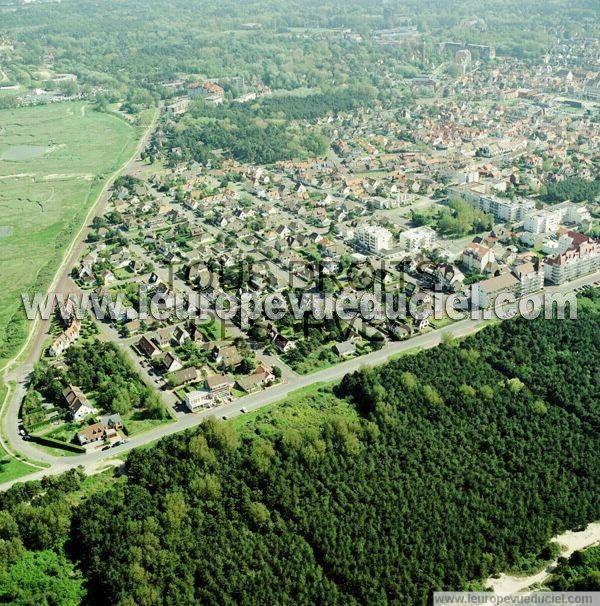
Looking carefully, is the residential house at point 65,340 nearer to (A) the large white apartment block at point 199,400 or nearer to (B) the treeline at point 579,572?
(A) the large white apartment block at point 199,400

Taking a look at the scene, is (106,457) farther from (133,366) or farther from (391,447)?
(391,447)

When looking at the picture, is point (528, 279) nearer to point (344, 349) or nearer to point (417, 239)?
point (417, 239)

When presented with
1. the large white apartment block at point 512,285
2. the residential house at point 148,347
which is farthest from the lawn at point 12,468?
the large white apartment block at point 512,285

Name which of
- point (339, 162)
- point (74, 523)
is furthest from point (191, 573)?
point (339, 162)

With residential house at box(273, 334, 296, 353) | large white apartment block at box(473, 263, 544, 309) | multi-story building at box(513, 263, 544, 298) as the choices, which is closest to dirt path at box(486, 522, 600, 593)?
residential house at box(273, 334, 296, 353)

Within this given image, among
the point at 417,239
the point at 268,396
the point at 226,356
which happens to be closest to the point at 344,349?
the point at 268,396

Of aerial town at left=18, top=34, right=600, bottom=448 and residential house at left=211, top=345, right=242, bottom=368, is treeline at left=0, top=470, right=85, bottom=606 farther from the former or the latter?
residential house at left=211, top=345, right=242, bottom=368
